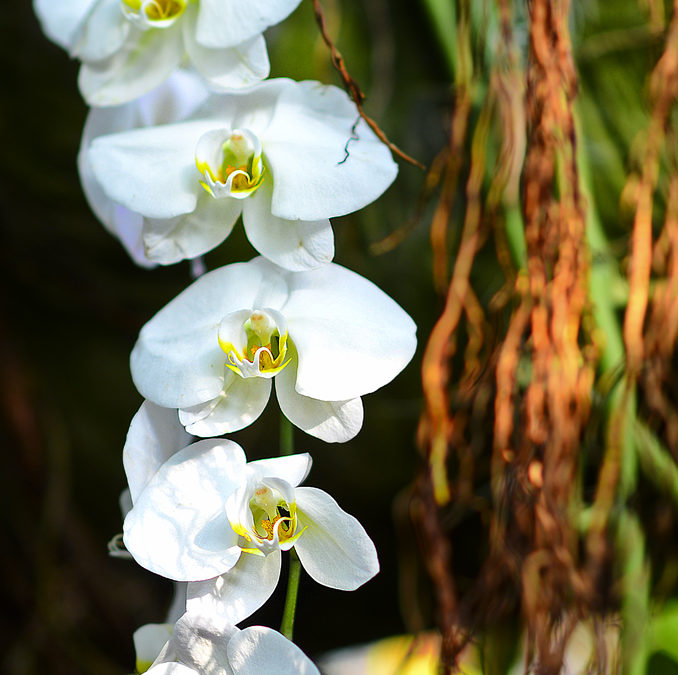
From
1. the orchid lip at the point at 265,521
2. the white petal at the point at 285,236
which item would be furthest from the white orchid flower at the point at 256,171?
the orchid lip at the point at 265,521

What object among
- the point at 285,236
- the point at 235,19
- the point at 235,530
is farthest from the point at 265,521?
the point at 235,19

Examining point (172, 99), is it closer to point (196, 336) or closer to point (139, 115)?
point (139, 115)

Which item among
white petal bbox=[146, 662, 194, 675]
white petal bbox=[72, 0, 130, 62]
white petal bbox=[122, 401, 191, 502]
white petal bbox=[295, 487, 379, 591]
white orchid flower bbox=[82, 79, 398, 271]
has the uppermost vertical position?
white petal bbox=[72, 0, 130, 62]

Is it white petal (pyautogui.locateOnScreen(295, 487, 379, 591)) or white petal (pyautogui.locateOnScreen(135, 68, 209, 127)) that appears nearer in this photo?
white petal (pyautogui.locateOnScreen(295, 487, 379, 591))

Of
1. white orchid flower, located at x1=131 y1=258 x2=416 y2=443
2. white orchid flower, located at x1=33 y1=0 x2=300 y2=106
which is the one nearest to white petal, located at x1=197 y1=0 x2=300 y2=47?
white orchid flower, located at x1=33 y1=0 x2=300 y2=106

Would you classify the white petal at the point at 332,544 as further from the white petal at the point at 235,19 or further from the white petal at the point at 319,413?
the white petal at the point at 235,19

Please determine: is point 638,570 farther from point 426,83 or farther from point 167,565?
point 426,83

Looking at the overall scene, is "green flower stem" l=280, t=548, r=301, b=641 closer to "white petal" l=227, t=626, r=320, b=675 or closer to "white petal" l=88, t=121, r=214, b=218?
"white petal" l=227, t=626, r=320, b=675
